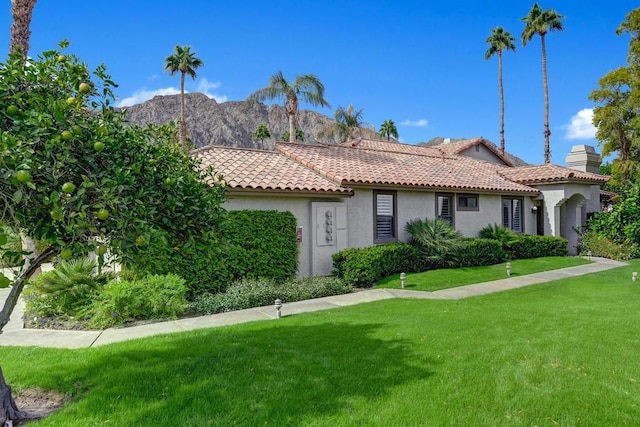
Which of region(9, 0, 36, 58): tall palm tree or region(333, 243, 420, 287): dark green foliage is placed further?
region(333, 243, 420, 287): dark green foliage

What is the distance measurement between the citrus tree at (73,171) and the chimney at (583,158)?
27858 millimetres

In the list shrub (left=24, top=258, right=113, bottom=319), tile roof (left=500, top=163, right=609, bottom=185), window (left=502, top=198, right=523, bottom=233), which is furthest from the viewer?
tile roof (left=500, top=163, right=609, bottom=185)

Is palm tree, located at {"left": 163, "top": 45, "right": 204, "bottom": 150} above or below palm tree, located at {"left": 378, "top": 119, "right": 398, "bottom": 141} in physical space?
above

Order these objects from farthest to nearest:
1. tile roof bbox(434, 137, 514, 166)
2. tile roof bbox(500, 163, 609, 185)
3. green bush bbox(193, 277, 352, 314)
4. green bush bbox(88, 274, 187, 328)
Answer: tile roof bbox(434, 137, 514, 166), tile roof bbox(500, 163, 609, 185), green bush bbox(193, 277, 352, 314), green bush bbox(88, 274, 187, 328)

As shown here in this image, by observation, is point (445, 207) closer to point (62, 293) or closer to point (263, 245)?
point (263, 245)

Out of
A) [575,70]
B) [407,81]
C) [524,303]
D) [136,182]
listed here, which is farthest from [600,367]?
[407,81]

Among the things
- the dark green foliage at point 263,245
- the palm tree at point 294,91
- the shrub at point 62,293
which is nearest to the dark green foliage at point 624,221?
the dark green foliage at point 263,245

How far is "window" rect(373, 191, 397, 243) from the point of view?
15.2 m

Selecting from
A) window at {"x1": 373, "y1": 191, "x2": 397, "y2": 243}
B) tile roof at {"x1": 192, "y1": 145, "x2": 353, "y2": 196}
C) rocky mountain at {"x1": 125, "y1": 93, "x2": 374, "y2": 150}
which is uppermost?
rocky mountain at {"x1": 125, "y1": 93, "x2": 374, "y2": 150}

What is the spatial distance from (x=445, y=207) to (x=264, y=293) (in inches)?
402

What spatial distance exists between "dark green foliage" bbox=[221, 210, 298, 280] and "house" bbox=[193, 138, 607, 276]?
543mm

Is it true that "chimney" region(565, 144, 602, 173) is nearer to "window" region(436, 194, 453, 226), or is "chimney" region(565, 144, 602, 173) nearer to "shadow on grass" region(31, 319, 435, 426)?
"window" region(436, 194, 453, 226)

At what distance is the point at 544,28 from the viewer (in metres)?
35.4

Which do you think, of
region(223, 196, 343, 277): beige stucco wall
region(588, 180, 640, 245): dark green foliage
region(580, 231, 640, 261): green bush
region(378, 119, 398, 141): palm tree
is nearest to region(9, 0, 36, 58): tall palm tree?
region(223, 196, 343, 277): beige stucco wall
